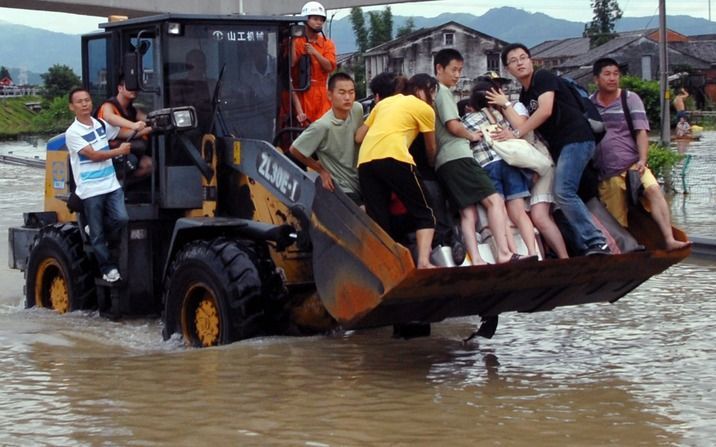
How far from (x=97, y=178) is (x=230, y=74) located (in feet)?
5.00

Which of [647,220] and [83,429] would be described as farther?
[647,220]

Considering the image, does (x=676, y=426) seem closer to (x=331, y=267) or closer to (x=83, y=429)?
(x=331, y=267)

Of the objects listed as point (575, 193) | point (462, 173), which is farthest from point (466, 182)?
point (575, 193)

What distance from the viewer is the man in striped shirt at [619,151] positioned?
31.9 ft

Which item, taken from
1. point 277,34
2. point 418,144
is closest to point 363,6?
point 277,34

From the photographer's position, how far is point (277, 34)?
11.5m

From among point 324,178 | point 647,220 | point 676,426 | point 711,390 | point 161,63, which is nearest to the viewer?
point 676,426

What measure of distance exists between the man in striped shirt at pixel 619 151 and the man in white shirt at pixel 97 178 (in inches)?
165

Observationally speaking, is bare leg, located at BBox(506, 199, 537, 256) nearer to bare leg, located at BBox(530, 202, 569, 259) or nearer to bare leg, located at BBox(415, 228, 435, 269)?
bare leg, located at BBox(530, 202, 569, 259)

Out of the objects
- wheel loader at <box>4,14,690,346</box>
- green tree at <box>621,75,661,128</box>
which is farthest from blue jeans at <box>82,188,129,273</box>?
green tree at <box>621,75,661,128</box>

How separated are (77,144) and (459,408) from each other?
498 cm

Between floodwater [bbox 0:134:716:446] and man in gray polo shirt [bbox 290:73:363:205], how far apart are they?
1404 millimetres

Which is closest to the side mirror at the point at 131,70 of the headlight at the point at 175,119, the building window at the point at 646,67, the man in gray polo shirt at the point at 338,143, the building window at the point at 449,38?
the headlight at the point at 175,119

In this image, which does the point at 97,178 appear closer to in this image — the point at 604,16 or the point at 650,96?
the point at 650,96
